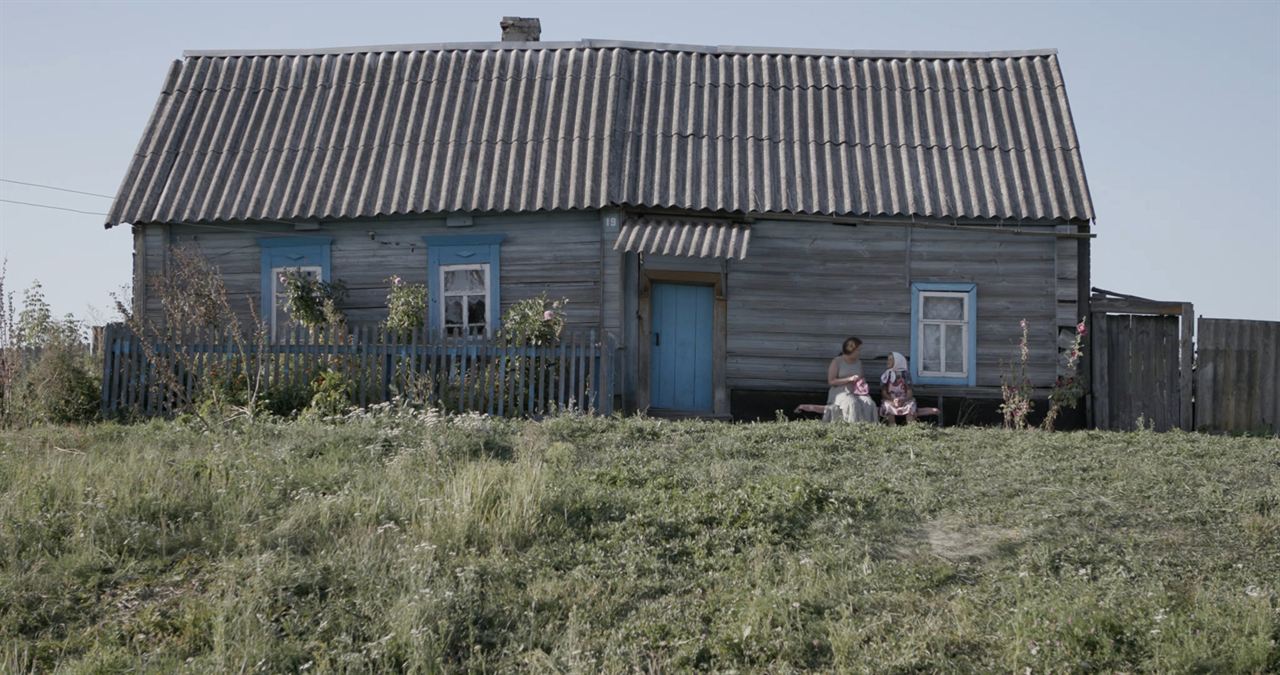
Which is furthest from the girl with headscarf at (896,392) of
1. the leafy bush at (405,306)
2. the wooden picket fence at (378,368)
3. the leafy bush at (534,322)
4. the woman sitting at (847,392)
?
the leafy bush at (405,306)

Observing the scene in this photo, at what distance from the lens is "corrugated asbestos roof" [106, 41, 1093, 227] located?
16078 millimetres

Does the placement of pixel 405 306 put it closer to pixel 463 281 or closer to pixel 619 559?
pixel 463 281

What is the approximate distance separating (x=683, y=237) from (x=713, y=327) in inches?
56.7

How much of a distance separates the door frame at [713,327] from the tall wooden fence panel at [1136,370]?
4.87m

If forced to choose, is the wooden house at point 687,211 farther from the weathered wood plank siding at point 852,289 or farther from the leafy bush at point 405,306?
the leafy bush at point 405,306

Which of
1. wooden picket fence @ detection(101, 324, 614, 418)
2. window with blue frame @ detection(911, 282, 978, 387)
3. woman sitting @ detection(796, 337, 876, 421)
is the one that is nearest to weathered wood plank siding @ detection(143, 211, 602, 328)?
wooden picket fence @ detection(101, 324, 614, 418)

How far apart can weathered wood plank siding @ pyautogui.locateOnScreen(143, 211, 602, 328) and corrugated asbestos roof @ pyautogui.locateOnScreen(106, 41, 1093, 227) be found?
478mm

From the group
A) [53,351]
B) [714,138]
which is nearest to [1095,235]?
[714,138]

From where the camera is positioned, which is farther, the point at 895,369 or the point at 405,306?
the point at 405,306

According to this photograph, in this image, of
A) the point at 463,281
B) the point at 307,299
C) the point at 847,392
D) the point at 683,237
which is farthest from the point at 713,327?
the point at 307,299

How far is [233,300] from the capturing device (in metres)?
16.9

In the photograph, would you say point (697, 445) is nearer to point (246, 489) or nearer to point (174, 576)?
point (246, 489)

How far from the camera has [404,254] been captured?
1670 centimetres

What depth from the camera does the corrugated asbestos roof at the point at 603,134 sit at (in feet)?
52.7
